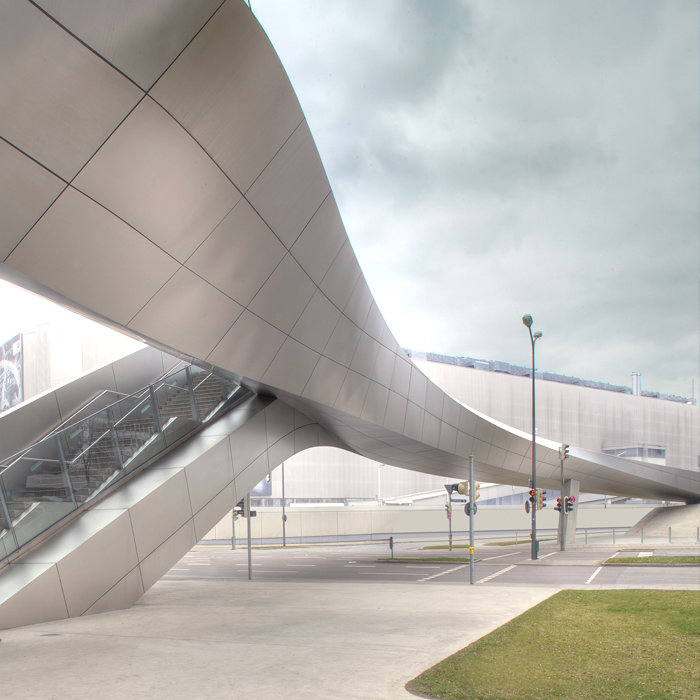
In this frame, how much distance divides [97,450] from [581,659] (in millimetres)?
10082

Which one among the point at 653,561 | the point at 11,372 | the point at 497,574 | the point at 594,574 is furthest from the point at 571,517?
the point at 11,372

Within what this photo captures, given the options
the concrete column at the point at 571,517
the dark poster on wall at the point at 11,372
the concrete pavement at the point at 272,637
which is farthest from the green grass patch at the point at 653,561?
the dark poster on wall at the point at 11,372

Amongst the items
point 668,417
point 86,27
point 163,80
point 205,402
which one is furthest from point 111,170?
point 668,417

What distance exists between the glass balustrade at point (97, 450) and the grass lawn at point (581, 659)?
26.9ft

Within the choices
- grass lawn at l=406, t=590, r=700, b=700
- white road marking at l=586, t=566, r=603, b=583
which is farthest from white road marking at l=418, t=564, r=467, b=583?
grass lawn at l=406, t=590, r=700, b=700

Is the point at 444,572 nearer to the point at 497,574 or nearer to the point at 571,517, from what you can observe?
the point at 497,574

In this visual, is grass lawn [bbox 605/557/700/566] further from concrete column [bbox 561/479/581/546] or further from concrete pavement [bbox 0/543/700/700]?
concrete column [bbox 561/479/581/546]

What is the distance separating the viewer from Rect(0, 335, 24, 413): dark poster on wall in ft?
129

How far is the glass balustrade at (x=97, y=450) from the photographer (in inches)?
477

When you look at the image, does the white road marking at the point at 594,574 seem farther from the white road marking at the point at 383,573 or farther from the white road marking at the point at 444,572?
the white road marking at the point at 383,573

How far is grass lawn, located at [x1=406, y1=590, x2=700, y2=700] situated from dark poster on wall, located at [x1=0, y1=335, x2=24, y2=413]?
118 ft

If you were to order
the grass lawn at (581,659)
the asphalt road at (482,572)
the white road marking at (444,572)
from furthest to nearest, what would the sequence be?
the white road marking at (444,572)
the asphalt road at (482,572)
the grass lawn at (581,659)

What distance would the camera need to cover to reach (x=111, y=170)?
24.4ft

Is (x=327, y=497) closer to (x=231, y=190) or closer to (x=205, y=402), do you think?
(x=205, y=402)
